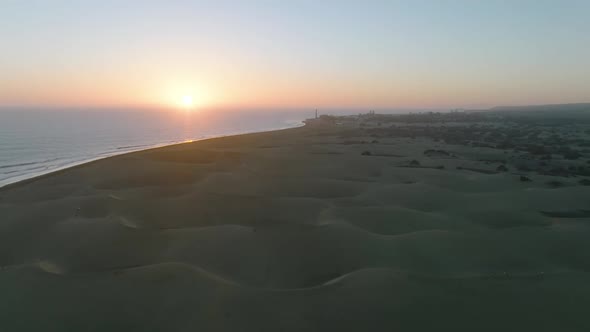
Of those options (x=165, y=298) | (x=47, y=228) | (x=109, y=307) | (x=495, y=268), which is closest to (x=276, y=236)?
(x=165, y=298)

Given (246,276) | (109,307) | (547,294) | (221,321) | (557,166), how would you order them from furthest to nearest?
(557,166)
(246,276)
(547,294)
(109,307)
(221,321)

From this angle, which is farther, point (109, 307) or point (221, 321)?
point (109, 307)

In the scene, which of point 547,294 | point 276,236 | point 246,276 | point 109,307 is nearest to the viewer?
point 109,307

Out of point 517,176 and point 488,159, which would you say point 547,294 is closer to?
point 517,176

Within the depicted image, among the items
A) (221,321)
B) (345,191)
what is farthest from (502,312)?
(345,191)

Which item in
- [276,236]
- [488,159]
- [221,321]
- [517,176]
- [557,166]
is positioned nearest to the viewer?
[221,321]

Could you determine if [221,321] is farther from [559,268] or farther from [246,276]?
[559,268]
